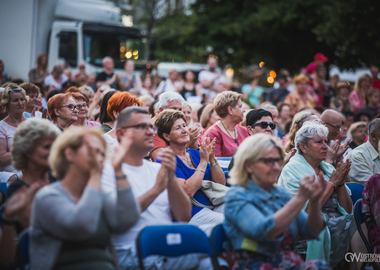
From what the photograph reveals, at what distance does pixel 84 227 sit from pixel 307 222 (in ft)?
5.57

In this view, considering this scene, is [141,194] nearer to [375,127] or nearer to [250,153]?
[250,153]

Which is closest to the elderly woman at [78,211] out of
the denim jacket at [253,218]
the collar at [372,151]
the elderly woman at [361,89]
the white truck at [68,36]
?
the denim jacket at [253,218]

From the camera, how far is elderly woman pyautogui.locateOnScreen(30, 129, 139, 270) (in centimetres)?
259

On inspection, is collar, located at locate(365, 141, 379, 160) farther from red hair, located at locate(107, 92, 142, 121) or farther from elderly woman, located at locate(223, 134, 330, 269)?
red hair, located at locate(107, 92, 142, 121)

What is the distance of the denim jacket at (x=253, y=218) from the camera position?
118 inches

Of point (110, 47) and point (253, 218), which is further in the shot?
point (110, 47)

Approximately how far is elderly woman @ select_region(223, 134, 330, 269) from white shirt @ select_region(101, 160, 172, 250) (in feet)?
1.72

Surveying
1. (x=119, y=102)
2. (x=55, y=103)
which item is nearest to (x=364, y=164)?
(x=119, y=102)

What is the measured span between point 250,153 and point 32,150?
1.57 meters

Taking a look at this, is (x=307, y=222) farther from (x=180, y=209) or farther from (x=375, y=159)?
(x=375, y=159)

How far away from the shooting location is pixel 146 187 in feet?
11.2

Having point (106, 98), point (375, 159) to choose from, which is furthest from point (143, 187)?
point (375, 159)

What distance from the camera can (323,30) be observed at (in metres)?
15.2

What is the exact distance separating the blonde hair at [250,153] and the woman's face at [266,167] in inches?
1.1
